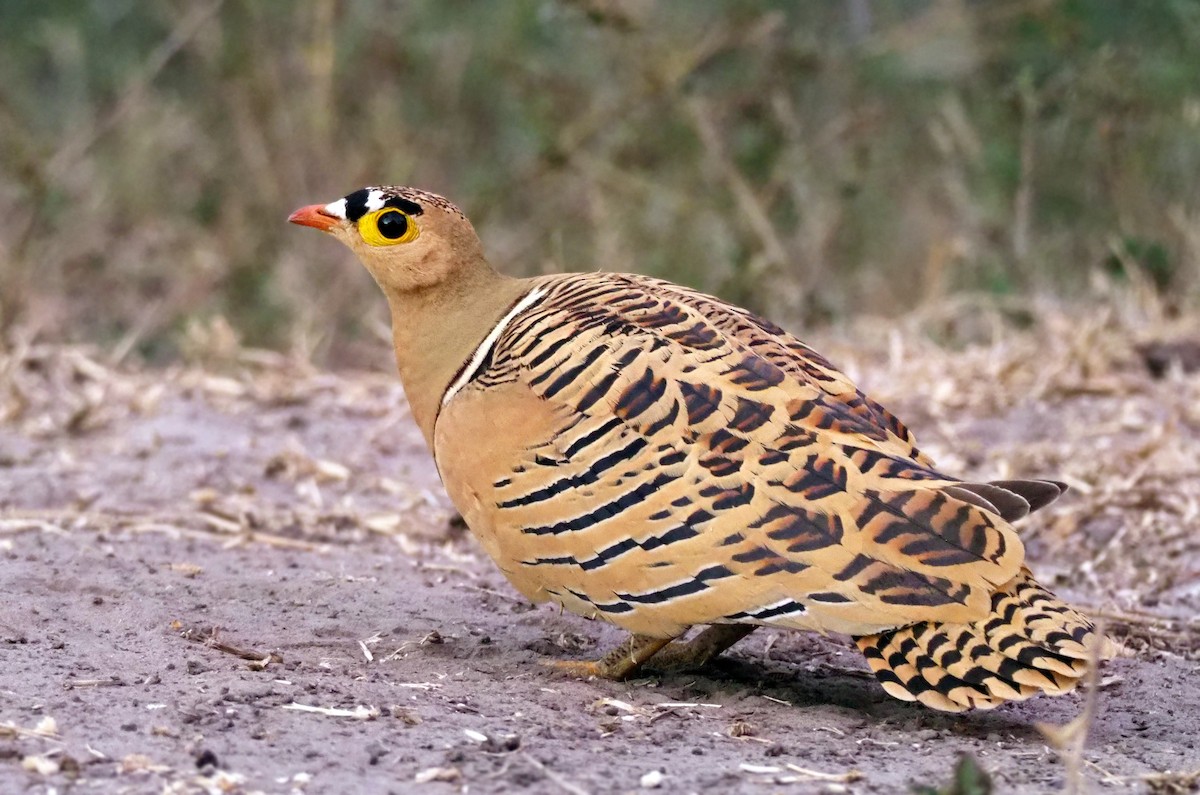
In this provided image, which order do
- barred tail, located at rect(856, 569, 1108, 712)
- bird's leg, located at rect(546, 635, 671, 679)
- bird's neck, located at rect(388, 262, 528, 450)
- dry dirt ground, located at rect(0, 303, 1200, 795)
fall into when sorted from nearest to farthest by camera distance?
dry dirt ground, located at rect(0, 303, 1200, 795) < barred tail, located at rect(856, 569, 1108, 712) < bird's leg, located at rect(546, 635, 671, 679) < bird's neck, located at rect(388, 262, 528, 450)

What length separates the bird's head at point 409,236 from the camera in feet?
13.3

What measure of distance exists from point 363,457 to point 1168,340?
3.66 metres

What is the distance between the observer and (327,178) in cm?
881

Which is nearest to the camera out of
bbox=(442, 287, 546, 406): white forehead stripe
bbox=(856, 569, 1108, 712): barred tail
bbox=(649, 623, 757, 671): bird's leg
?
bbox=(856, 569, 1108, 712): barred tail

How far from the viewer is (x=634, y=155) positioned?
8828mm

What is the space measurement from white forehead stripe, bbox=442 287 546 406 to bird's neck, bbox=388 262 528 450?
0.03 meters

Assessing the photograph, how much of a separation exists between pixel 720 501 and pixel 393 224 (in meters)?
1.37

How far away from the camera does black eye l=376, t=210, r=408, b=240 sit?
160 inches

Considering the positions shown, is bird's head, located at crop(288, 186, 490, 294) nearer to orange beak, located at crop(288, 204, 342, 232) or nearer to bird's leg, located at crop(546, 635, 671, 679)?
orange beak, located at crop(288, 204, 342, 232)

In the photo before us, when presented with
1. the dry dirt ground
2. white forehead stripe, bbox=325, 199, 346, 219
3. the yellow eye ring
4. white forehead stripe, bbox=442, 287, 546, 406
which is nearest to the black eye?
the yellow eye ring

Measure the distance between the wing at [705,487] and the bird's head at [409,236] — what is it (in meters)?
0.46

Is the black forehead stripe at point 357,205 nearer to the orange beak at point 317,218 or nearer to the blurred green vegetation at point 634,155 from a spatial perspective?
the orange beak at point 317,218

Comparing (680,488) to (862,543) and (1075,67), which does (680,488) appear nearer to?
(862,543)

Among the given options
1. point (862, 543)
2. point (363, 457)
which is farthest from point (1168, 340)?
point (862, 543)
